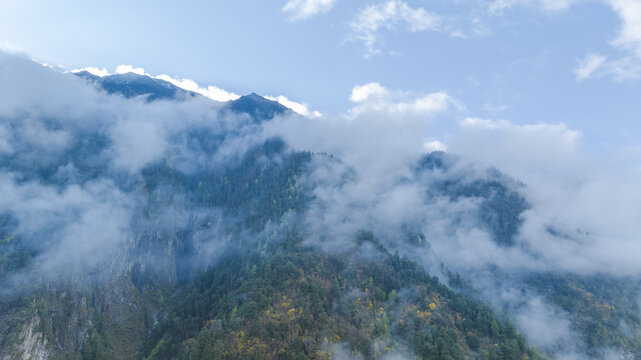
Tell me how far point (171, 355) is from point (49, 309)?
7621 cm

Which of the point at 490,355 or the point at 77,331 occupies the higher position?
the point at 490,355

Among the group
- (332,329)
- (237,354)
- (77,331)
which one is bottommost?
(77,331)

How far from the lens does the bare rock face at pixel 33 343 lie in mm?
163837

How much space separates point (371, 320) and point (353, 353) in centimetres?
3122

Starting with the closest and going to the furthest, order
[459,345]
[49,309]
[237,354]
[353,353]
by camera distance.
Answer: [237,354] → [353,353] → [459,345] → [49,309]

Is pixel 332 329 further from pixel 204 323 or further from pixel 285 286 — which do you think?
pixel 204 323

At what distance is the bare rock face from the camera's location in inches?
6450

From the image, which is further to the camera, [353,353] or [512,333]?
[512,333]

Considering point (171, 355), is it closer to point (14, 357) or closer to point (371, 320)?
point (14, 357)

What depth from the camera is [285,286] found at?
19512 centimetres

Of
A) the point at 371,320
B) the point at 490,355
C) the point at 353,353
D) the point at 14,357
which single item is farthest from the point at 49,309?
the point at 490,355

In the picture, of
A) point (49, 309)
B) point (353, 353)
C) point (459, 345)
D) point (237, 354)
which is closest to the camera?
point (237, 354)

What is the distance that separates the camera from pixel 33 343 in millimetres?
168500

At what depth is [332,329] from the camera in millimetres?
175000
